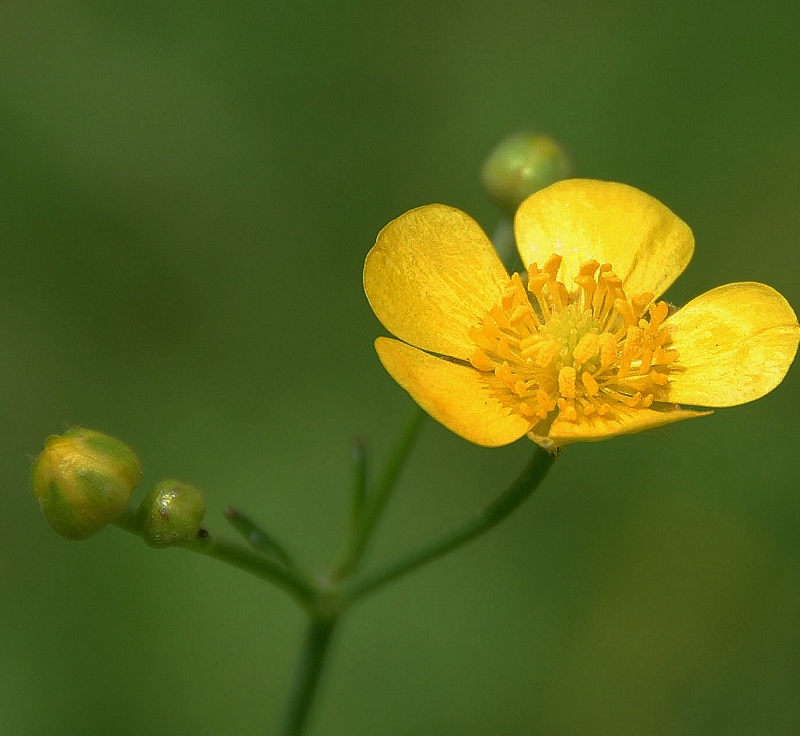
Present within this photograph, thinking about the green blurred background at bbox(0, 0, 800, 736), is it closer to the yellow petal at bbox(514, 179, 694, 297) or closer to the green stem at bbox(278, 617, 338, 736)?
the green stem at bbox(278, 617, 338, 736)

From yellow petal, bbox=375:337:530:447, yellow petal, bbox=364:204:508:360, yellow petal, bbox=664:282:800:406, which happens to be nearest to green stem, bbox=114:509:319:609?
yellow petal, bbox=375:337:530:447

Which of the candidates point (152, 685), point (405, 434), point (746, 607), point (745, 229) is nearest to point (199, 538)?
point (405, 434)

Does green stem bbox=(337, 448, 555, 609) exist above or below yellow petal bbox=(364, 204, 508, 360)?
below

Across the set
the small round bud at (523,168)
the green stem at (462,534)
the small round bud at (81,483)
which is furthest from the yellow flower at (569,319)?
the small round bud at (81,483)

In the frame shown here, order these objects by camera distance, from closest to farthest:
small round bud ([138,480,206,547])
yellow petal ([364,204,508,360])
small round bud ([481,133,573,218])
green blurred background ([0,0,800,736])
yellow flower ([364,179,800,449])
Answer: small round bud ([138,480,206,547]), yellow flower ([364,179,800,449]), yellow petal ([364,204,508,360]), small round bud ([481,133,573,218]), green blurred background ([0,0,800,736])

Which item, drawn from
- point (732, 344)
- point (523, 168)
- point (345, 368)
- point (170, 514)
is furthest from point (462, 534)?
point (345, 368)

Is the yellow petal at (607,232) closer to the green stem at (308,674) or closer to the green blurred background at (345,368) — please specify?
the green stem at (308,674)
